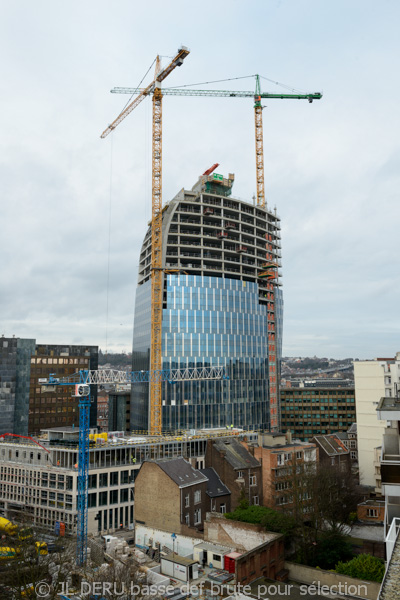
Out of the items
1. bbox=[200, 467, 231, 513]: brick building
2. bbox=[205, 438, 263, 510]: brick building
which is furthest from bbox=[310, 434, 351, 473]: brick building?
bbox=[200, 467, 231, 513]: brick building

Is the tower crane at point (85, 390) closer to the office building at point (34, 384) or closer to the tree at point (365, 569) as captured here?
the office building at point (34, 384)

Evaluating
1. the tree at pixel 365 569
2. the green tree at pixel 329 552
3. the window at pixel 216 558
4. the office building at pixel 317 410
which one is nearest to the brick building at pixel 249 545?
the window at pixel 216 558

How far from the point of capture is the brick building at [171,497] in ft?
202

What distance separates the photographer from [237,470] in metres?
72.4

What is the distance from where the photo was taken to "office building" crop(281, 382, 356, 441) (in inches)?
6644

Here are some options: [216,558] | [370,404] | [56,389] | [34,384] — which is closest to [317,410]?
[370,404]

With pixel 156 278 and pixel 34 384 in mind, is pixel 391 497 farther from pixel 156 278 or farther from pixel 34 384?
pixel 34 384

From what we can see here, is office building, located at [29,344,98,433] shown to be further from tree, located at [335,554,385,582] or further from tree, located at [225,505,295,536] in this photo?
tree, located at [335,554,385,582]

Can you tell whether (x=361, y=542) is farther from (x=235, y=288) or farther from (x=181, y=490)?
(x=235, y=288)

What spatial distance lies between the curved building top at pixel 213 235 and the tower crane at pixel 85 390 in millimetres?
29036

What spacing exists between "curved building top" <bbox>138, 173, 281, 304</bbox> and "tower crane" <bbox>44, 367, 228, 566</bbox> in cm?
2904

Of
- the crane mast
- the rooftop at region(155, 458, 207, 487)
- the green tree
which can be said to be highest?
the crane mast

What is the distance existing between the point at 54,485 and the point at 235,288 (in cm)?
8026

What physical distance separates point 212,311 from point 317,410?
2700 inches
